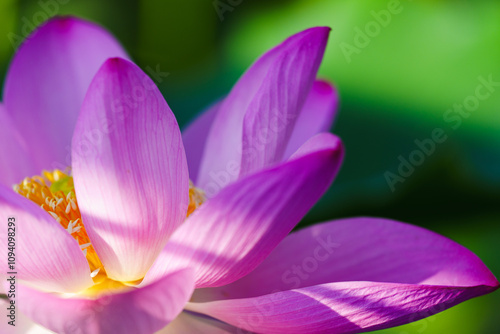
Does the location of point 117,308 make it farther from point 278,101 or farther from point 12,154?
point 12,154

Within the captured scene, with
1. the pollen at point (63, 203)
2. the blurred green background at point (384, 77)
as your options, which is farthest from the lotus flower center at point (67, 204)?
the blurred green background at point (384, 77)

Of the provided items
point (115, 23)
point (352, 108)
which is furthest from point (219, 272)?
point (115, 23)

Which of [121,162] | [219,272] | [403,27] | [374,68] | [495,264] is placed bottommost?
[495,264]

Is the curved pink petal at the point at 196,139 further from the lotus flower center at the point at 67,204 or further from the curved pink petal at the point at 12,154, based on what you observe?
the curved pink petal at the point at 12,154

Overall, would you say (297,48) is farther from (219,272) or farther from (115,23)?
(115,23)

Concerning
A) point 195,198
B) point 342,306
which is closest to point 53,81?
point 195,198

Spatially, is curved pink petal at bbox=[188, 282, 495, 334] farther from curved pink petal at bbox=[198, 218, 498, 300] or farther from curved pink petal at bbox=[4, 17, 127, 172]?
curved pink petal at bbox=[4, 17, 127, 172]

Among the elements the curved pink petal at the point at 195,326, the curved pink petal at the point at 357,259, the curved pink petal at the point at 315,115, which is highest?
the curved pink petal at the point at 315,115

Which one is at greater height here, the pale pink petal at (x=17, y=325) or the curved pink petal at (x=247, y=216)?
the curved pink petal at (x=247, y=216)
